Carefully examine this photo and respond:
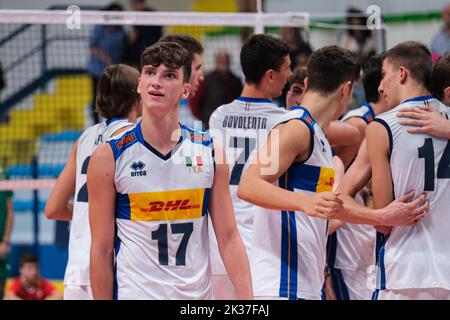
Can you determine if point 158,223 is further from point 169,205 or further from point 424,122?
point 424,122

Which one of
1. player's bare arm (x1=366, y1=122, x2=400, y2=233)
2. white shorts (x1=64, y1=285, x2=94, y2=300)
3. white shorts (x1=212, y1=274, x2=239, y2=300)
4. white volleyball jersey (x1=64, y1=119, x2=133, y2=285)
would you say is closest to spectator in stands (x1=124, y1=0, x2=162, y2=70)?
white shorts (x1=212, y1=274, x2=239, y2=300)

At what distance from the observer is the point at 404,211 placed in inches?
237

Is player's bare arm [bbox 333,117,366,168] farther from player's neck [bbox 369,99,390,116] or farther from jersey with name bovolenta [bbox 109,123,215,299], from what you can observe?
jersey with name bovolenta [bbox 109,123,215,299]

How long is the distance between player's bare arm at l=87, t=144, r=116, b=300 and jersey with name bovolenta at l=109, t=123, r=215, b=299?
65 mm

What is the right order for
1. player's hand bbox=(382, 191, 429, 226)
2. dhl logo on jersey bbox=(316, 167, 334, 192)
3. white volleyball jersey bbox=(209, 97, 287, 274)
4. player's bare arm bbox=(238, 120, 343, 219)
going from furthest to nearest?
white volleyball jersey bbox=(209, 97, 287, 274) < dhl logo on jersey bbox=(316, 167, 334, 192) < player's hand bbox=(382, 191, 429, 226) < player's bare arm bbox=(238, 120, 343, 219)

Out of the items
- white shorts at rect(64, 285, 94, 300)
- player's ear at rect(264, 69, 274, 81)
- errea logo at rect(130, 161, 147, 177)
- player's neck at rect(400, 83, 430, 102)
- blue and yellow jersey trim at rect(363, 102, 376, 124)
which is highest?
player's ear at rect(264, 69, 274, 81)

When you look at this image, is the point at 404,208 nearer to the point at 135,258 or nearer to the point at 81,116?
the point at 135,258

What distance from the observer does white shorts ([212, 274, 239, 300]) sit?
24.2 ft

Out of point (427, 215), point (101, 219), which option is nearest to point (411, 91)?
point (427, 215)

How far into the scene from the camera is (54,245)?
48.2 feet
